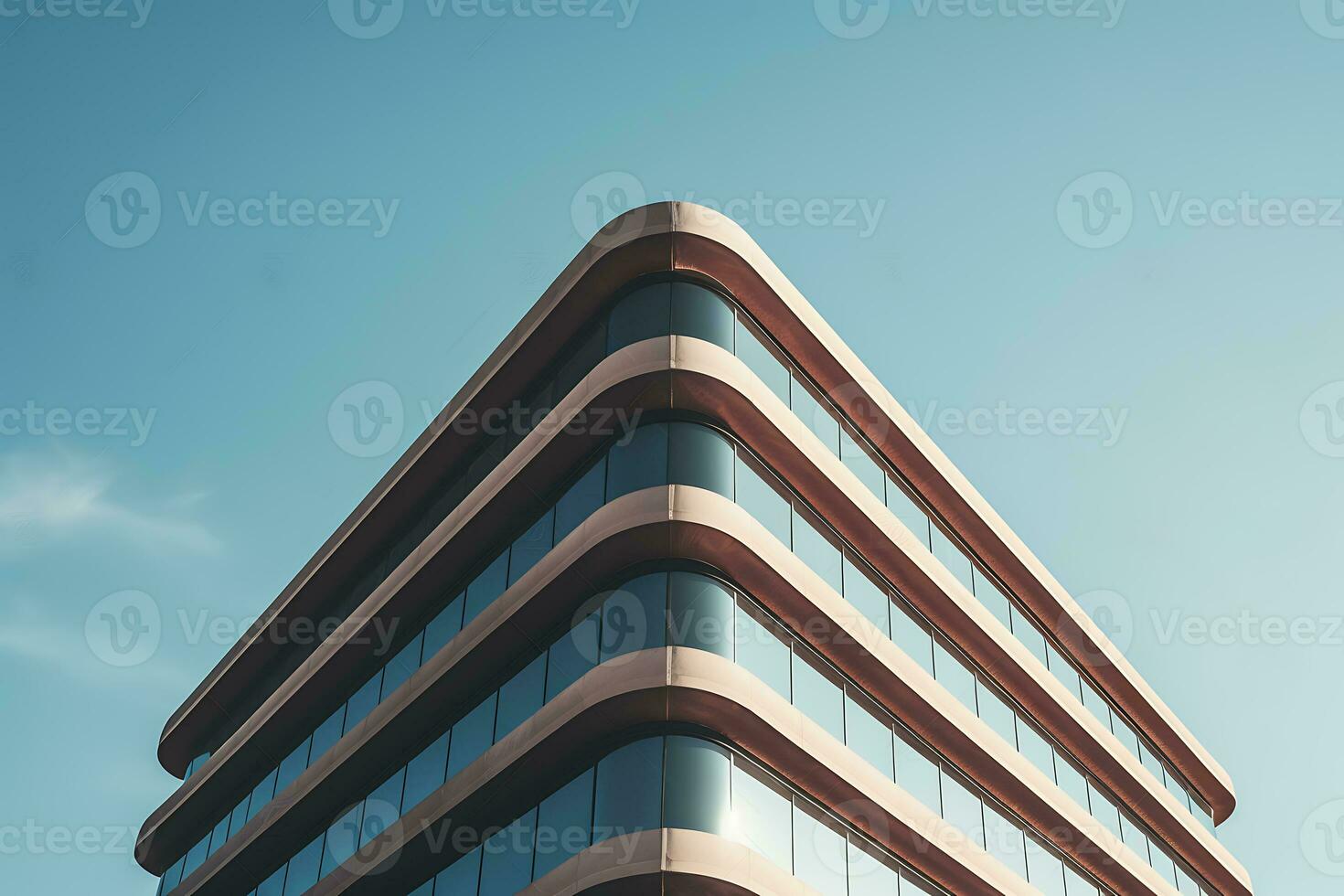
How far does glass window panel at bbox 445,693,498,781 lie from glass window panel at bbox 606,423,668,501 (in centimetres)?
545

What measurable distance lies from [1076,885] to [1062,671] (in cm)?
690

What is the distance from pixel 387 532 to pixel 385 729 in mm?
6377

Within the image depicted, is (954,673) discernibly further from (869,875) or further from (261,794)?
(261,794)

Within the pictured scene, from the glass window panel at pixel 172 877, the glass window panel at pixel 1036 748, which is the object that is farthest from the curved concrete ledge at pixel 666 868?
the glass window panel at pixel 172 877

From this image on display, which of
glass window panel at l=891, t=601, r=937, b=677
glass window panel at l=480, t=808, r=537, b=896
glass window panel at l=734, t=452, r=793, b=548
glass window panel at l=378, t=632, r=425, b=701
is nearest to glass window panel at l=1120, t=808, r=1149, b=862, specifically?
glass window panel at l=891, t=601, r=937, b=677

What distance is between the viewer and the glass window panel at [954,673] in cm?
3156

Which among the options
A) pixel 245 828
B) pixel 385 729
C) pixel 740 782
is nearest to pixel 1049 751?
pixel 740 782

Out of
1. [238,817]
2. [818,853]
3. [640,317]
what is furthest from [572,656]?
[238,817]

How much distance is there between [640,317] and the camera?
27.4 meters

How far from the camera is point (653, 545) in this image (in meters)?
24.4

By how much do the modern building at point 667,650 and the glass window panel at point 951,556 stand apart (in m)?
0.10

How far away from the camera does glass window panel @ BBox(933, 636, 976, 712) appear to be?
31.6 meters

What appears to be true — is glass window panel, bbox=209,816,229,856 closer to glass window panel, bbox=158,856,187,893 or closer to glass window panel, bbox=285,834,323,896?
glass window panel, bbox=158,856,187,893

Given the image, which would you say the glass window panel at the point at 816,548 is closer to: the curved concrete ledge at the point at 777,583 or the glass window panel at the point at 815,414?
the curved concrete ledge at the point at 777,583
